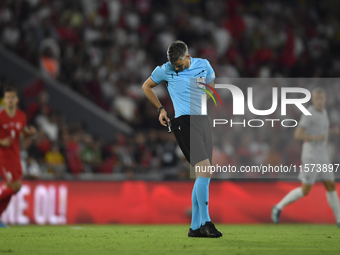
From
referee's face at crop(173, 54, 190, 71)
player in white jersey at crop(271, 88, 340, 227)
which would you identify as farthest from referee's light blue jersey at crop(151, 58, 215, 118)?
player in white jersey at crop(271, 88, 340, 227)

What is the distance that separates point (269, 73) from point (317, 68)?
1785 mm

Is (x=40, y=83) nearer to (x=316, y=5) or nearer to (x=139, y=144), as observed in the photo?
(x=139, y=144)

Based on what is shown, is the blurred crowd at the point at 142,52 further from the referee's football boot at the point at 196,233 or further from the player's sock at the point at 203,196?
the player's sock at the point at 203,196

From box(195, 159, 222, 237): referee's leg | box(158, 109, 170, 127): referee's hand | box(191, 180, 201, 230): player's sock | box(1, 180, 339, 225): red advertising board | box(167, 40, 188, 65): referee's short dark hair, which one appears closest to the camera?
box(167, 40, 188, 65): referee's short dark hair

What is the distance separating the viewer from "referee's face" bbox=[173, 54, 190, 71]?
6338mm

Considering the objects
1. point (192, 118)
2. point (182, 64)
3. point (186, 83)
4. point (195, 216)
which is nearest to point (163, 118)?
point (192, 118)

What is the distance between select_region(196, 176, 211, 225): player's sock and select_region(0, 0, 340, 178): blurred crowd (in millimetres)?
5375

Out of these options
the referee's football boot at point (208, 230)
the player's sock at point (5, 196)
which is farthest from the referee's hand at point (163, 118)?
the player's sock at point (5, 196)

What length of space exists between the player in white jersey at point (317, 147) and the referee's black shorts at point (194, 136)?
330cm

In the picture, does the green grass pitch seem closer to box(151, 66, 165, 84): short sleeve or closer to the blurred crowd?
box(151, 66, 165, 84): short sleeve

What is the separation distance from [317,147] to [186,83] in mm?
3832

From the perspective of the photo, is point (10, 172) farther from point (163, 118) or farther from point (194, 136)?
point (194, 136)

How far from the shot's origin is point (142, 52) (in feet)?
53.1

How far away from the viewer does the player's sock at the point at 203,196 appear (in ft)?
20.9
